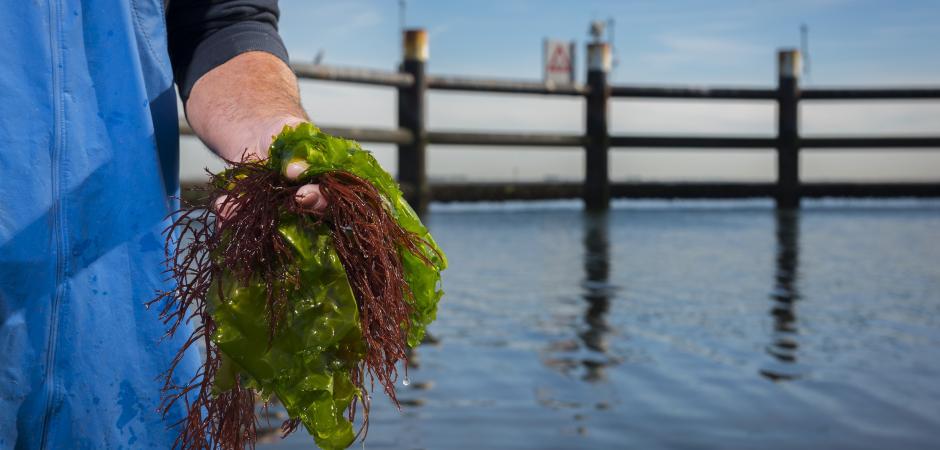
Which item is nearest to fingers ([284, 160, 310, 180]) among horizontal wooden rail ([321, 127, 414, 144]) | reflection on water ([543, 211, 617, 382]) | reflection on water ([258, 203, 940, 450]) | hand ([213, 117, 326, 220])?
hand ([213, 117, 326, 220])

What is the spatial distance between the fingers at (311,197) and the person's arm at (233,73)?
0.39 ft

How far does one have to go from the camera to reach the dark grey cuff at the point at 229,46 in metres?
1.36

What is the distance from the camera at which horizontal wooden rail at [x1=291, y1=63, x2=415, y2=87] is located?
444 inches

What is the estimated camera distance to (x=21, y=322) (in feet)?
3.80

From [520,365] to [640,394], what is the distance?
1.87 feet

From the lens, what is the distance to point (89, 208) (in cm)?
119

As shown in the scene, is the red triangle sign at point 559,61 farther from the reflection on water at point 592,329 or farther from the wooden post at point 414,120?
the reflection on water at point 592,329

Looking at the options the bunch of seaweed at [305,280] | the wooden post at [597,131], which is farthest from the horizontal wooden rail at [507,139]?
the bunch of seaweed at [305,280]

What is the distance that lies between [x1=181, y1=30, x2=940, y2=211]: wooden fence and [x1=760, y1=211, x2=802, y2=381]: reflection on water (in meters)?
4.89

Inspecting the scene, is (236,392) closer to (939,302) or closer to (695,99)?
(939,302)

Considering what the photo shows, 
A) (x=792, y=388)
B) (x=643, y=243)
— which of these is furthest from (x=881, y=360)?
(x=643, y=243)

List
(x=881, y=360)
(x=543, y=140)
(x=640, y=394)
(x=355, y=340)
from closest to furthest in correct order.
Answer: (x=355, y=340)
(x=640, y=394)
(x=881, y=360)
(x=543, y=140)

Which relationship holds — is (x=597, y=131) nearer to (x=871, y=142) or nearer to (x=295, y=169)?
(x=871, y=142)

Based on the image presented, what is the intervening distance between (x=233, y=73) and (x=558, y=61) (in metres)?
14.0
